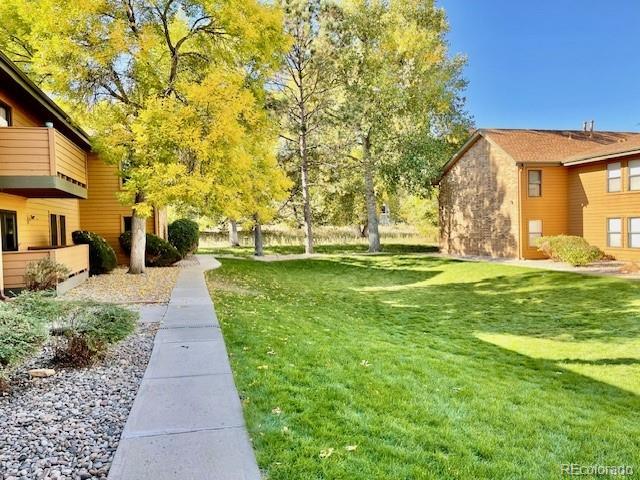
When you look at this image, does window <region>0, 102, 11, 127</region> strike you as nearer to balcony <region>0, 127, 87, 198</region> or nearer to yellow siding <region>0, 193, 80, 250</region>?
balcony <region>0, 127, 87, 198</region>

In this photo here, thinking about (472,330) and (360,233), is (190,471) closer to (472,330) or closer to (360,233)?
(472,330)

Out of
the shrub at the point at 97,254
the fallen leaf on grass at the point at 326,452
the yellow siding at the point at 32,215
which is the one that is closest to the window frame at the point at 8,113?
the yellow siding at the point at 32,215

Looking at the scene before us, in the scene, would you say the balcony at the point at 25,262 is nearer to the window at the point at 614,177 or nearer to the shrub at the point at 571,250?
the shrub at the point at 571,250

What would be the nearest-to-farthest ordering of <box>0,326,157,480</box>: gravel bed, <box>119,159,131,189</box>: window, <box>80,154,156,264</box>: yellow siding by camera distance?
<box>0,326,157,480</box>: gravel bed, <box>119,159,131,189</box>: window, <box>80,154,156,264</box>: yellow siding

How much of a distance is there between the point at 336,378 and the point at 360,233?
34317 millimetres

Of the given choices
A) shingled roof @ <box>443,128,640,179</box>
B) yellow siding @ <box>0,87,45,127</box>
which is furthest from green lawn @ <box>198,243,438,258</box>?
yellow siding @ <box>0,87,45,127</box>

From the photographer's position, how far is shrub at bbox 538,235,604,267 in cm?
1691

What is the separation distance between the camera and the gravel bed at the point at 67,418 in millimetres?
2889

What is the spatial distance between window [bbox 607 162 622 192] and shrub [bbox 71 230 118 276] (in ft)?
65.0

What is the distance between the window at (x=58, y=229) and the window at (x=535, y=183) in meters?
19.3

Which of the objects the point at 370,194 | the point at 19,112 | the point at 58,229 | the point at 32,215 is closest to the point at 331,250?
the point at 370,194

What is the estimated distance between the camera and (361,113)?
2419 centimetres

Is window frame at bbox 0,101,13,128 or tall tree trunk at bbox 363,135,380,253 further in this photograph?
tall tree trunk at bbox 363,135,380,253

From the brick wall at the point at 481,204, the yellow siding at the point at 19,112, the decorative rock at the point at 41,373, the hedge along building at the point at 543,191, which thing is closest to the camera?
the decorative rock at the point at 41,373
